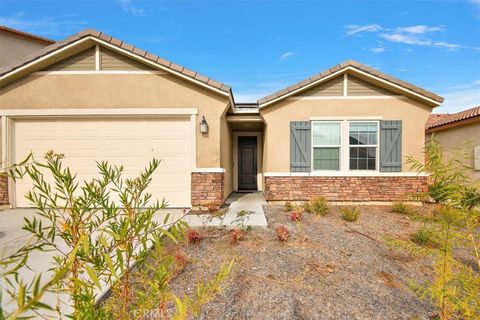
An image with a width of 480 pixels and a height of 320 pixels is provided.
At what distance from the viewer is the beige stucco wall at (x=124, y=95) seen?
6930 millimetres

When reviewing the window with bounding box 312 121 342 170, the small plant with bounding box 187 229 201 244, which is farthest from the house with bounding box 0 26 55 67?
the window with bounding box 312 121 342 170

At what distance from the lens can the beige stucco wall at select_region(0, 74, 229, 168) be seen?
22.7ft

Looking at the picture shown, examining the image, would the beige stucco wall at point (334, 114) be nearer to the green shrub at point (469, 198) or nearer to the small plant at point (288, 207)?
the small plant at point (288, 207)

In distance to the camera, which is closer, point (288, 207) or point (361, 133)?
point (288, 207)

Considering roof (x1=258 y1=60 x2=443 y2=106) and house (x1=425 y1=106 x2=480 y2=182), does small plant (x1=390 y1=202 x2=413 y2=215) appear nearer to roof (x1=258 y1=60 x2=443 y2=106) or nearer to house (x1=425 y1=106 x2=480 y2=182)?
house (x1=425 y1=106 x2=480 y2=182)

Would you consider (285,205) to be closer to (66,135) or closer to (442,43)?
(66,135)

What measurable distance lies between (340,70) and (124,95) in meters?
6.37

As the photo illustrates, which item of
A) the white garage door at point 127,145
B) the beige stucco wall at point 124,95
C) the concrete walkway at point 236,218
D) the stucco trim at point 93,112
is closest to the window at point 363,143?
the concrete walkway at point 236,218

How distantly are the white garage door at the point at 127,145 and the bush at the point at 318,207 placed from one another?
3.45 m

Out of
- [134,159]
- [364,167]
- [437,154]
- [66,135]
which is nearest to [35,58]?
[66,135]

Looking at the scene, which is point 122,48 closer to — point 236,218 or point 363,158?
point 236,218

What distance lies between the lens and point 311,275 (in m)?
3.46

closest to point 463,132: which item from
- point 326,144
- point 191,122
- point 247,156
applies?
point 326,144

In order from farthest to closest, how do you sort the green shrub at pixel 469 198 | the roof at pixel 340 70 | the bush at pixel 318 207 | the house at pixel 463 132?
the house at pixel 463 132
the roof at pixel 340 70
the bush at pixel 318 207
the green shrub at pixel 469 198
